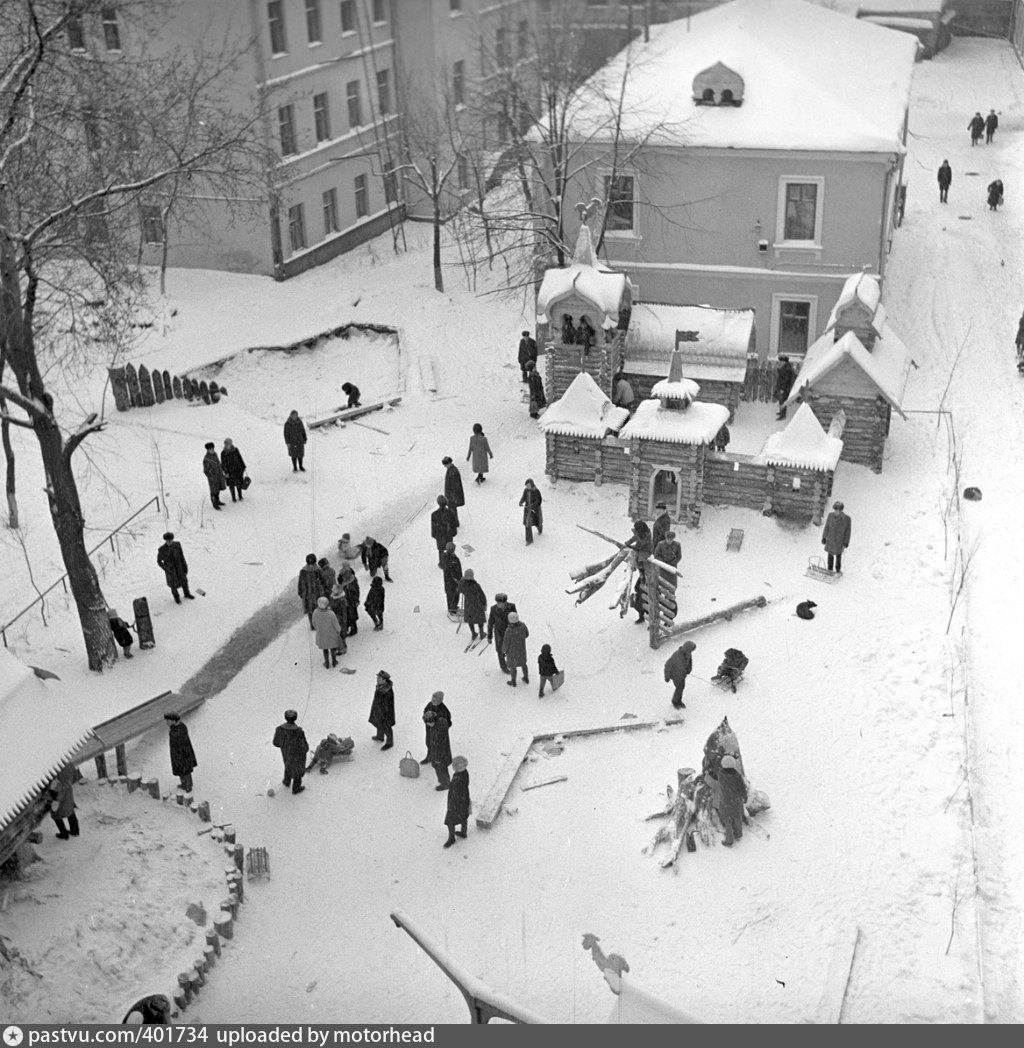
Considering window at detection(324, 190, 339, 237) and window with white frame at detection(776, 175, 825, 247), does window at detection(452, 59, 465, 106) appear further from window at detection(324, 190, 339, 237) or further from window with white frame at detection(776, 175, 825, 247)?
window with white frame at detection(776, 175, 825, 247)

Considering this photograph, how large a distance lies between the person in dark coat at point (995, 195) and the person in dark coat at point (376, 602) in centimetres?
2419

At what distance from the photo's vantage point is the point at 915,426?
26312 millimetres

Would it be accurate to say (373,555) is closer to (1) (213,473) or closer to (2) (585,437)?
(1) (213,473)

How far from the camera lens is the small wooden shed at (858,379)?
24078 millimetres

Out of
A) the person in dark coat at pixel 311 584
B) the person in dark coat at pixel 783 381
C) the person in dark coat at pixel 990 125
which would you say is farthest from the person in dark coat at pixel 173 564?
the person in dark coat at pixel 990 125

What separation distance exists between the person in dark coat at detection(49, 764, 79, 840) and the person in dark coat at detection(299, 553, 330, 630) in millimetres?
5386

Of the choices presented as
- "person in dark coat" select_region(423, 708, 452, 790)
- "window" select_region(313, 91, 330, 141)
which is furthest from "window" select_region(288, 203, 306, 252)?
"person in dark coat" select_region(423, 708, 452, 790)

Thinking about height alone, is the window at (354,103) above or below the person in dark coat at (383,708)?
above

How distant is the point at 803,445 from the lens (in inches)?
899

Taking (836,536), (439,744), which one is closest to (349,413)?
(836,536)

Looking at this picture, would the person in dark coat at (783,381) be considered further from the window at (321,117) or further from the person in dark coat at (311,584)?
the window at (321,117)

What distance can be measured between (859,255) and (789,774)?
604 inches

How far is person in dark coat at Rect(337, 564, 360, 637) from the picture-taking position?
19.9 meters

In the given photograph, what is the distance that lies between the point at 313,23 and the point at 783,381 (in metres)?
18.0
